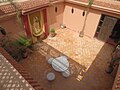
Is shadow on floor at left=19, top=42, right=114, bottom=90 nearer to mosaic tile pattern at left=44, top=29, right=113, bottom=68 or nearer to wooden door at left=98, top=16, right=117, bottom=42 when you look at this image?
mosaic tile pattern at left=44, top=29, right=113, bottom=68

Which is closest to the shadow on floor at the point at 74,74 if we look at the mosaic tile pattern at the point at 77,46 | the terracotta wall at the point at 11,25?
the mosaic tile pattern at the point at 77,46

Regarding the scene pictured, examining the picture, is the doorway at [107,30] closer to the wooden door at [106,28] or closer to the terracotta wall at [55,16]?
the wooden door at [106,28]

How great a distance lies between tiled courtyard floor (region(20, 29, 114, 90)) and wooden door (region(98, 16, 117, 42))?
667 millimetres

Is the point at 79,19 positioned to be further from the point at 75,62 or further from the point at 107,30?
the point at 75,62

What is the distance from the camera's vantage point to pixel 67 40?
1055 centimetres

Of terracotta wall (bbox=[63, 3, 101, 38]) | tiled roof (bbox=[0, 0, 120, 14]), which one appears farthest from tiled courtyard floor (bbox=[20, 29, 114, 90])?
tiled roof (bbox=[0, 0, 120, 14])

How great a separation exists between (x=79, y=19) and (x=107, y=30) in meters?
3.31

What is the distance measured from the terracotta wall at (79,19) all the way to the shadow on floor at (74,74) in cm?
303

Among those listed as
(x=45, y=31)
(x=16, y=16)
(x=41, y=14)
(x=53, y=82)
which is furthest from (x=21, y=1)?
(x=53, y=82)

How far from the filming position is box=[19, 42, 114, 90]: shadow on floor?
6.43 metres

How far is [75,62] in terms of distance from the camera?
799 cm

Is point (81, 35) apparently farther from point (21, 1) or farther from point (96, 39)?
point (21, 1)

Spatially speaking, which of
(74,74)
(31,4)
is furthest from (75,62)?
(31,4)

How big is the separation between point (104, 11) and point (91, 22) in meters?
1.77
